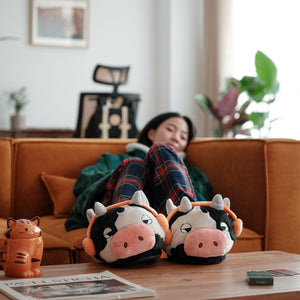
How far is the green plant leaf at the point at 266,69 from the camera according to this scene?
364 cm

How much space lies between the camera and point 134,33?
5965 mm

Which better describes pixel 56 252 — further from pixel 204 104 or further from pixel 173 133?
pixel 204 104

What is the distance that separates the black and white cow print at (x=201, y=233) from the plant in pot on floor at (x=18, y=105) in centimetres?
405

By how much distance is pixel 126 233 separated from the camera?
1407mm

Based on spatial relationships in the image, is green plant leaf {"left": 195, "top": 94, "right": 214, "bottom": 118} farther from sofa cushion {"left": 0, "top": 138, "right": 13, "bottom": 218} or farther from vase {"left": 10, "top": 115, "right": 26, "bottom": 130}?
sofa cushion {"left": 0, "top": 138, "right": 13, "bottom": 218}

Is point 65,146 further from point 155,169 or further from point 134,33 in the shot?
point 134,33

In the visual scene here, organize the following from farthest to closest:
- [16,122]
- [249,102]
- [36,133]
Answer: [16,122], [36,133], [249,102]

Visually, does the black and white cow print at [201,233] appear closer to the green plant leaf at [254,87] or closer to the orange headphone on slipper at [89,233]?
the orange headphone on slipper at [89,233]

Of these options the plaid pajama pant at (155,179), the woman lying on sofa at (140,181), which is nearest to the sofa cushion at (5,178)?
the woman lying on sofa at (140,181)

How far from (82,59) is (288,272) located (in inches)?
185

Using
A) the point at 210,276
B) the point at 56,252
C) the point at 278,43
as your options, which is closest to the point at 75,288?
the point at 210,276

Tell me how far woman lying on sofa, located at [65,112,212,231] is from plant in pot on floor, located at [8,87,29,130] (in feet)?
9.68

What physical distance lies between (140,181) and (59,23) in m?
3.91

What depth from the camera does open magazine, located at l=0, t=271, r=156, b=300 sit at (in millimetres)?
1118
